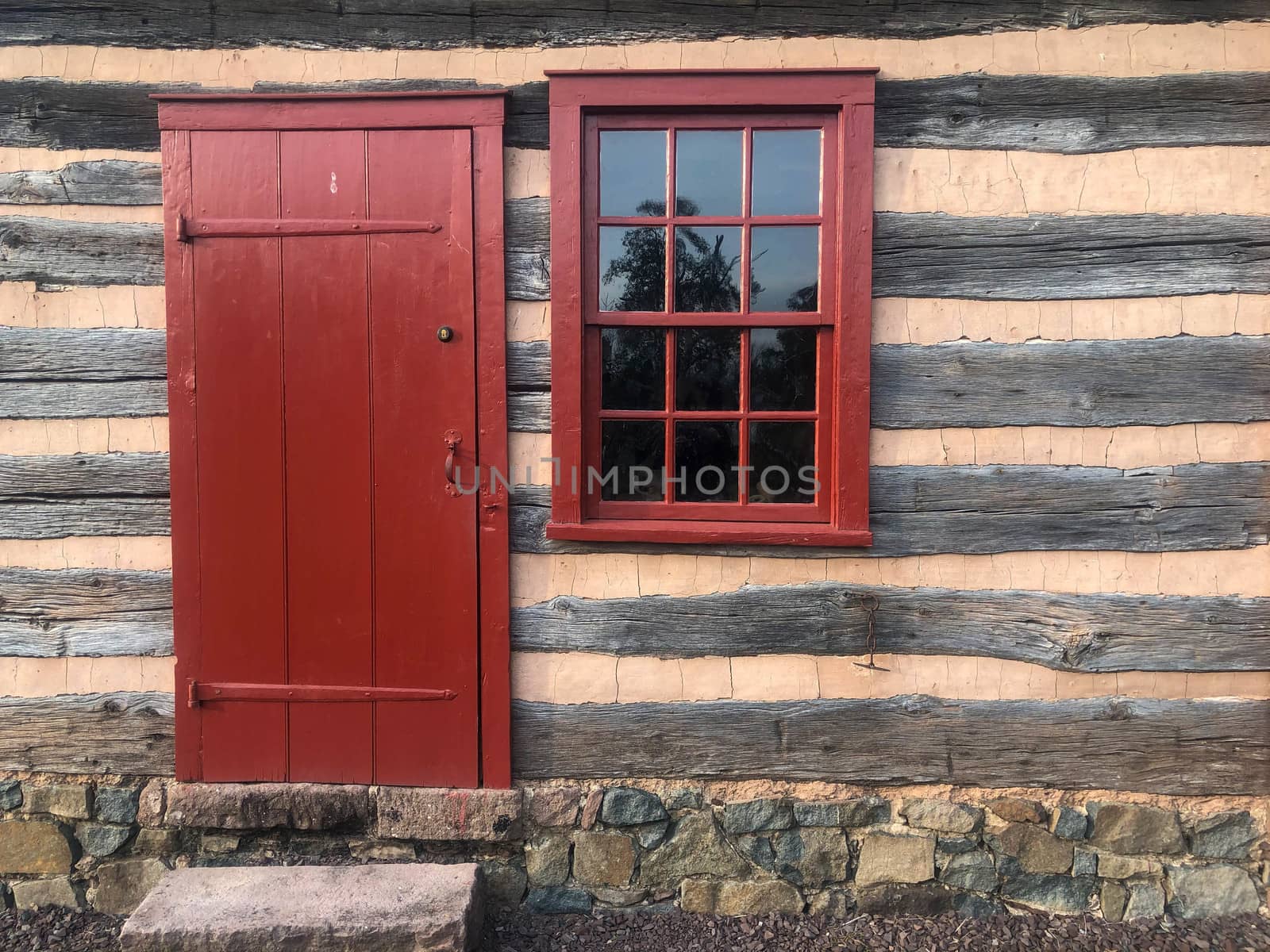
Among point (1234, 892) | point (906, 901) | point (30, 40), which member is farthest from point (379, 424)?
point (1234, 892)

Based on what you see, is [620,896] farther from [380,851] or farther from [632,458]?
[632,458]

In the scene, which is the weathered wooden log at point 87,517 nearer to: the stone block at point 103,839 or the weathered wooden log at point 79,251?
the weathered wooden log at point 79,251

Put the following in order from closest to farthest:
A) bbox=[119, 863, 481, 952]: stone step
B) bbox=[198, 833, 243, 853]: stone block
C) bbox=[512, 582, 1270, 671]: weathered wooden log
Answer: bbox=[119, 863, 481, 952]: stone step → bbox=[512, 582, 1270, 671]: weathered wooden log → bbox=[198, 833, 243, 853]: stone block

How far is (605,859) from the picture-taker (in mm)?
2699

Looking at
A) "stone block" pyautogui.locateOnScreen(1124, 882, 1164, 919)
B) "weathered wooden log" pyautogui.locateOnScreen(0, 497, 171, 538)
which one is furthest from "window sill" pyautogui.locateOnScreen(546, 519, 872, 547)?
"stone block" pyautogui.locateOnScreen(1124, 882, 1164, 919)

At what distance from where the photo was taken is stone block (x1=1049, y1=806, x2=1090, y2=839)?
104 inches

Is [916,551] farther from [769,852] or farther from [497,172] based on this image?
[497,172]

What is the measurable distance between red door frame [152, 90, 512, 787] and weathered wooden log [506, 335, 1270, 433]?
4.47 feet

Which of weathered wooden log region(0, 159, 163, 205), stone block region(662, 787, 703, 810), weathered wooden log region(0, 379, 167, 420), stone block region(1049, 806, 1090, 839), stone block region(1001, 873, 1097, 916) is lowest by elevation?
stone block region(1001, 873, 1097, 916)

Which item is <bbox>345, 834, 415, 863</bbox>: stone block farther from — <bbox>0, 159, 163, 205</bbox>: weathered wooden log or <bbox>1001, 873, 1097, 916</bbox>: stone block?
<bbox>0, 159, 163, 205</bbox>: weathered wooden log

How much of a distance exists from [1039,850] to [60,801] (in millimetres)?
3575

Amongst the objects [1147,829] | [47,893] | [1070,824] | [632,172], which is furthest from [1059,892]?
[47,893]

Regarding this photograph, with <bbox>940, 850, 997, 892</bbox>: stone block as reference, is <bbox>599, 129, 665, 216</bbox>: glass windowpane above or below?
above

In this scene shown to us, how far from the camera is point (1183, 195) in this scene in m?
2.53
